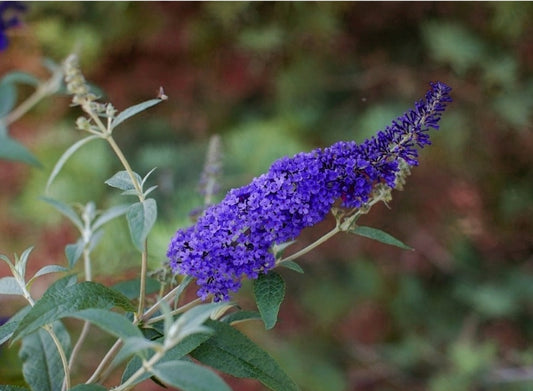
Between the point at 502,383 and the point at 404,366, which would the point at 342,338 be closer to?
the point at 404,366

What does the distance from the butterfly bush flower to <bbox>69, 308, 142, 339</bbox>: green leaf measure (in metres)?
0.08

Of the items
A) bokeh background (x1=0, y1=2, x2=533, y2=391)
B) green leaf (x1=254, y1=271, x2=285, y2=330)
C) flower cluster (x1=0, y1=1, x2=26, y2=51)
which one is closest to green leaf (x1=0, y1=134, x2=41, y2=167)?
green leaf (x1=254, y1=271, x2=285, y2=330)

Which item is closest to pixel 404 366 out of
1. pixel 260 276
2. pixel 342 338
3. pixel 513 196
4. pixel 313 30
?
pixel 342 338

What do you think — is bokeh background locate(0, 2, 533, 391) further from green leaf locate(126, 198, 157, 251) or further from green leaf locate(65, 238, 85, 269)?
green leaf locate(126, 198, 157, 251)

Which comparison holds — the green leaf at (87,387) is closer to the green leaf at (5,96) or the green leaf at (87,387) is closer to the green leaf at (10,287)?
the green leaf at (10,287)

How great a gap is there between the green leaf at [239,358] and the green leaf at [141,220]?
0.29ft

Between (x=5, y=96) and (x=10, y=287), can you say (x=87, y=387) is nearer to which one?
(x=10, y=287)

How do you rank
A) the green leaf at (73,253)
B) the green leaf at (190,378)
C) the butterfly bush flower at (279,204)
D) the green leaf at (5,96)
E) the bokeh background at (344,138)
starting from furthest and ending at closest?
the bokeh background at (344,138) → the green leaf at (5,96) → the green leaf at (73,253) → the butterfly bush flower at (279,204) → the green leaf at (190,378)

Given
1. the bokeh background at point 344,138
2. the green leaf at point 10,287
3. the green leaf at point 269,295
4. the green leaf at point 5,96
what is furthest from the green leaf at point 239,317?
the bokeh background at point 344,138

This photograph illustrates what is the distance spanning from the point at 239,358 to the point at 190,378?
0.09 metres

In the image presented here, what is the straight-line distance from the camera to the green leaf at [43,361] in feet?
1.72

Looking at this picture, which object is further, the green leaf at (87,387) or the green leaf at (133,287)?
the green leaf at (133,287)

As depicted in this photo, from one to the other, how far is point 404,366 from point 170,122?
0.77m

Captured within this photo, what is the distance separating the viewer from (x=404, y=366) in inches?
55.9
